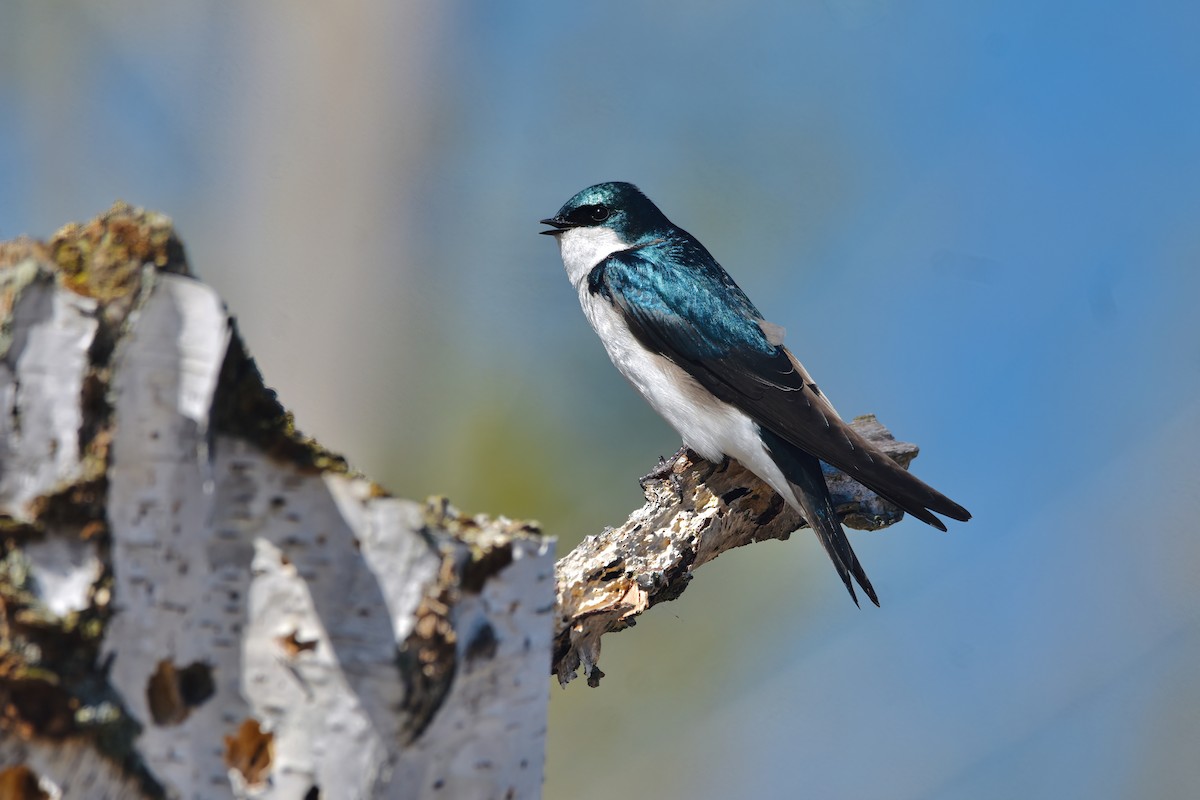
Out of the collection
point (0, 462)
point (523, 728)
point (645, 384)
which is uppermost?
point (645, 384)

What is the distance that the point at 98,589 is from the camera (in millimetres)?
863

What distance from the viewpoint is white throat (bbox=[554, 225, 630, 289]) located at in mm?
2488

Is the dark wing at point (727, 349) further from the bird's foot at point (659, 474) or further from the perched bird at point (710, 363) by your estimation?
the bird's foot at point (659, 474)

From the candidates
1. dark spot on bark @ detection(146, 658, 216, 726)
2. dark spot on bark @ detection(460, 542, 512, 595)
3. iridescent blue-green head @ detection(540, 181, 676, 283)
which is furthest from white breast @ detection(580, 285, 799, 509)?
dark spot on bark @ detection(146, 658, 216, 726)

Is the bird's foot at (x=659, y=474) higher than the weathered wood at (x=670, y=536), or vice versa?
the bird's foot at (x=659, y=474)

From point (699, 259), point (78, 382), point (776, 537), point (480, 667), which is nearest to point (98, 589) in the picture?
point (78, 382)

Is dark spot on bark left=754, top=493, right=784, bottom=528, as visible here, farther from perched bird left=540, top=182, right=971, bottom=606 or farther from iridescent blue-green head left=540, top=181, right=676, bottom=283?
iridescent blue-green head left=540, top=181, right=676, bottom=283

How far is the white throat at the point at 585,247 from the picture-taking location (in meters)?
2.49

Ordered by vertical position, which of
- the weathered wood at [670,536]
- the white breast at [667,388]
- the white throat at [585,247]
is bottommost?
the weathered wood at [670,536]

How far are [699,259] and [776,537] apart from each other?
63 cm

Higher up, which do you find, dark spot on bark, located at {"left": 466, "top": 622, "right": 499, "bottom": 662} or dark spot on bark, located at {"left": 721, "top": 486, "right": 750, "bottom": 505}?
dark spot on bark, located at {"left": 721, "top": 486, "right": 750, "bottom": 505}

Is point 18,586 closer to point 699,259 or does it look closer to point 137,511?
point 137,511

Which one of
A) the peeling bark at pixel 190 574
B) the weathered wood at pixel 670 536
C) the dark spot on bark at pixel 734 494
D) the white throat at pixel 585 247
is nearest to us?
the peeling bark at pixel 190 574

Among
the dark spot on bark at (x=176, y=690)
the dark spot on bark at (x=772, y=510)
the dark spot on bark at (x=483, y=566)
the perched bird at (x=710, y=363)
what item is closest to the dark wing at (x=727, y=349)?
the perched bird at (x=710, y=363)
